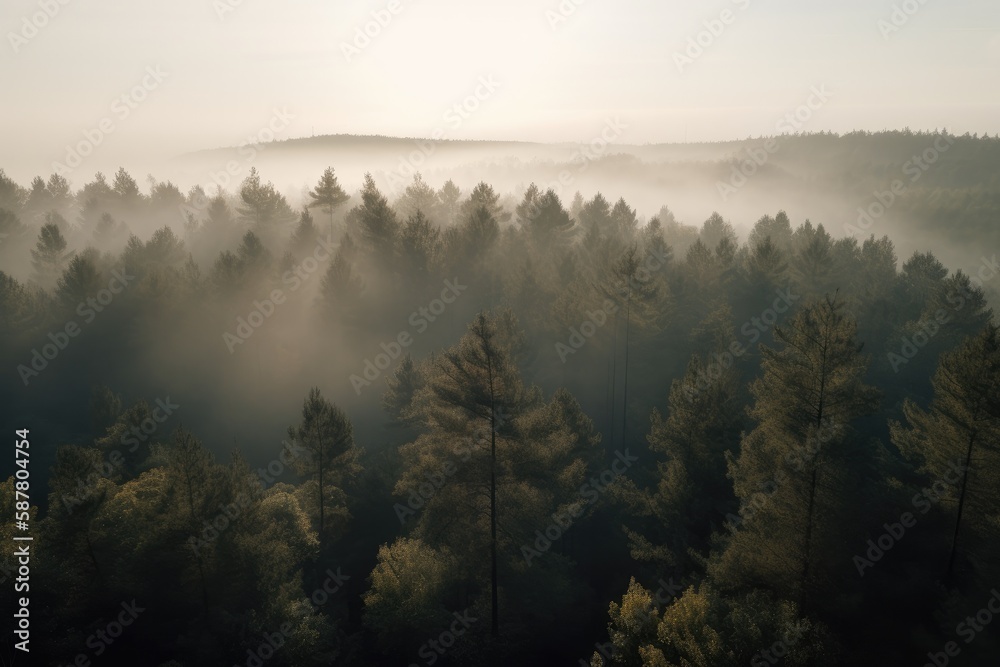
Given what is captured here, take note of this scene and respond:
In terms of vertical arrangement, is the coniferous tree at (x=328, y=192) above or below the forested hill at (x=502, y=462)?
above

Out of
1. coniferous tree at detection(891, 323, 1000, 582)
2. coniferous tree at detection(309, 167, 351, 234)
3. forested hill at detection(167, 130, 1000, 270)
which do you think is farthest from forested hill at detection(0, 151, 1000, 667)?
forested hill at detection(167, 130, 1000, 270)

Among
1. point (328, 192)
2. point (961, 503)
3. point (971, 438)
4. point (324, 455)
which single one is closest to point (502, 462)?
point (324, 455)

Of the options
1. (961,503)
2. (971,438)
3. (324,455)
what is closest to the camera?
(971,438)

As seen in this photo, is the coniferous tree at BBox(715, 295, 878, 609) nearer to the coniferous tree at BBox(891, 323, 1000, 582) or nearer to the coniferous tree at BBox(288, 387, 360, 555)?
the coniferous tree at BBox(891, 323, 1000, 582)

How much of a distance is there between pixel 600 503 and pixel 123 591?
25.1 meters

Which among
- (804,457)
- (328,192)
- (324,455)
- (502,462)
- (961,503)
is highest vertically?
(328,192)

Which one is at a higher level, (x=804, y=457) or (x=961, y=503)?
(x=804, y=457)

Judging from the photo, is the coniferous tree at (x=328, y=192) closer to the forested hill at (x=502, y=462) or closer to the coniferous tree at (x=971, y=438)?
the forested hill at (x=502, y=462)

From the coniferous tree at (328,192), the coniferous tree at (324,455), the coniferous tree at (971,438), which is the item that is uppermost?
Answer: the coniferous tree at (328,192)

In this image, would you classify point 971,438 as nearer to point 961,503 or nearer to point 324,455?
point 961,503

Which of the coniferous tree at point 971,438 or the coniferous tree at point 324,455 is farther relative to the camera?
the coniferous tree at point 324,455

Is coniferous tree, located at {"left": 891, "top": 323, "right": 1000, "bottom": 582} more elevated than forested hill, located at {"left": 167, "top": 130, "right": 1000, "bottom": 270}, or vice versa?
forested hill, located at {"left": 167, "top": 130, "right": 1000, "bottom": 270}

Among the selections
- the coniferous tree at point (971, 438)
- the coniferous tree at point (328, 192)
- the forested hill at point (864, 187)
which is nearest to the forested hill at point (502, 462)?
the coniferous tree at point (971, 438)

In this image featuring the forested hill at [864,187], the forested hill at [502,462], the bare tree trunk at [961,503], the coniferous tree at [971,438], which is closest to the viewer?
the coniferous tree at [971,438]
